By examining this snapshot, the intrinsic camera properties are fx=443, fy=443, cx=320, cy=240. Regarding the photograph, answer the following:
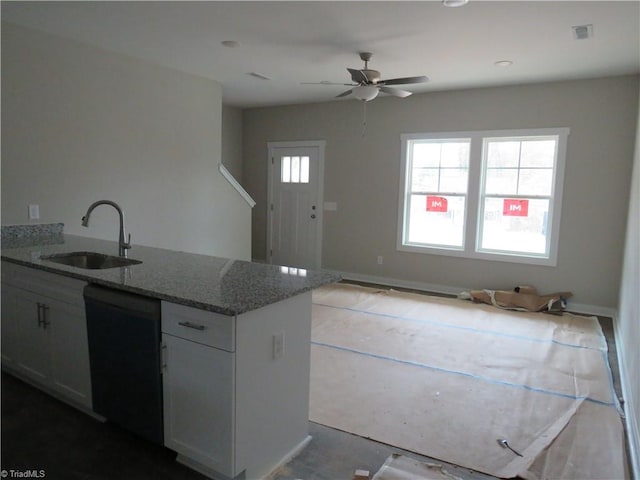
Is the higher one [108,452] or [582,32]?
→ [582,32]

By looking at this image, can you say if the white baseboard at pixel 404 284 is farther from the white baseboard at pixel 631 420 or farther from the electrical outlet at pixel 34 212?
the electrical outlet at pixel 34 212

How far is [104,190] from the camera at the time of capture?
14.2 feet

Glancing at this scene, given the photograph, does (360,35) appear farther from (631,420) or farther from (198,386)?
(631,420)

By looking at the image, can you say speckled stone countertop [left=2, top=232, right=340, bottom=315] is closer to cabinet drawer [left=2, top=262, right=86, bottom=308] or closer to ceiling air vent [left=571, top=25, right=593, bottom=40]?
cabinet drawer [left=2, top=262, right=86, bottom=308]

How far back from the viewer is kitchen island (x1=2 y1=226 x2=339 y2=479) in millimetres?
1912

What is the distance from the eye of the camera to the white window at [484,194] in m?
5.30

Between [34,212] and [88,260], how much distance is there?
105 centimetres

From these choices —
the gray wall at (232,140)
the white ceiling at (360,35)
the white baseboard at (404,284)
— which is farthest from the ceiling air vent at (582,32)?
the gray wall at (232,140)

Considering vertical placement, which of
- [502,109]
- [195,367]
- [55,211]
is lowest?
[195,367]

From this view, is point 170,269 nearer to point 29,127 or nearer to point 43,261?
point 43,261

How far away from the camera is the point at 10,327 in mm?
2949

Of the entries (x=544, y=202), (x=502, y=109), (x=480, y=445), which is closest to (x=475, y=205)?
(x=544, y=202)

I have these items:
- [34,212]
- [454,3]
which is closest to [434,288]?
[454,3]

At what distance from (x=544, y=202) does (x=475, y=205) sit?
0.78m
